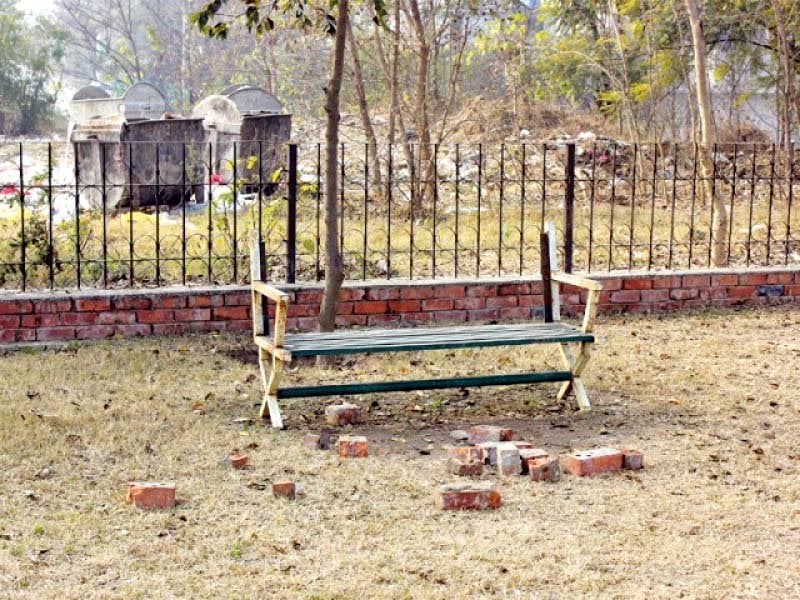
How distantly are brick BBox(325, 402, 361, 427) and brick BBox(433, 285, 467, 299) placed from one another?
8.05 feet

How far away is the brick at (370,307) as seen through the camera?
8094 millimetres

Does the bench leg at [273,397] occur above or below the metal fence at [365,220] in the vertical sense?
below

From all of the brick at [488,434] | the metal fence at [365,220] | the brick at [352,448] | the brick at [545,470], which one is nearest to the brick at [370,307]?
the metal fence at [365,220]

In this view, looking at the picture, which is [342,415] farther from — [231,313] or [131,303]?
[131,303]

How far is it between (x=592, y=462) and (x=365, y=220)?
3613mm

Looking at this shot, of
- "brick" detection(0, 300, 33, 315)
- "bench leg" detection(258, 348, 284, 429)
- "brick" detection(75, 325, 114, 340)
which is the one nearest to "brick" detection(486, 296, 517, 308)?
"brick" detection(75, 325, 114, 340)

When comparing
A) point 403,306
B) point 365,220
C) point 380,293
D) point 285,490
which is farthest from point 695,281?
point 285,490

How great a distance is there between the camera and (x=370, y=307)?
8.11 meters

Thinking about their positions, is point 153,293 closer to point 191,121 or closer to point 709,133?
point 709,133

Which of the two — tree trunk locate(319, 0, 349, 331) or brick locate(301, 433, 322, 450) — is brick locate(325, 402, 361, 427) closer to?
brick locate(301, 433, 322, 450)

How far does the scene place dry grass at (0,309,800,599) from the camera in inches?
149

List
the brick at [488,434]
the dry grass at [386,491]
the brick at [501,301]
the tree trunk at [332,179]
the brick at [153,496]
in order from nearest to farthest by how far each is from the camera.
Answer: the dry grass at [386,491], the brick at [153,496], the brick at [488,434], the tree trunk at [332,179], the brick at [501,301]

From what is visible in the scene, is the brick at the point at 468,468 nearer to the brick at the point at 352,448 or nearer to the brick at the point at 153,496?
the brick at the point at 352,448

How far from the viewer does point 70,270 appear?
824 centimetres
